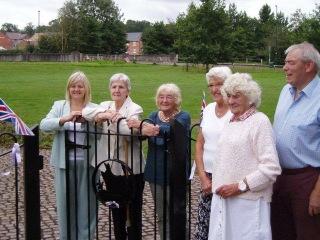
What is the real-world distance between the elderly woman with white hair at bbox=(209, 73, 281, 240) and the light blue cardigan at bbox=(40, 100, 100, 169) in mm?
1553

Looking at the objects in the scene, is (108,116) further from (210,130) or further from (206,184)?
(206,184)

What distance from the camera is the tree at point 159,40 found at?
79625 mm

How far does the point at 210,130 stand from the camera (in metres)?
4.54

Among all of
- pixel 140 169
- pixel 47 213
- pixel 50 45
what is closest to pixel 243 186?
pixel 140 169

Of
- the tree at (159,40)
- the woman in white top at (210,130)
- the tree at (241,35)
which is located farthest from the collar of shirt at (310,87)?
the tree at (159,40)

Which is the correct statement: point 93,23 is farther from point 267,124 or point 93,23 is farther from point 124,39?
point 267,124

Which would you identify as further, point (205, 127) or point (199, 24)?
point (199, 24)

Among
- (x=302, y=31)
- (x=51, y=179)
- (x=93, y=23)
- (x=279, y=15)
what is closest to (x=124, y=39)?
(x=93, y=23)

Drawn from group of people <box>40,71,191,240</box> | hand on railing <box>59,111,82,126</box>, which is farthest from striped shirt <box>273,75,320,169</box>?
hand on railing <box>59,111,82,126</box>

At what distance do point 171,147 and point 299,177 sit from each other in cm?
103

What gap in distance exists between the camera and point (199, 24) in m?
54.1

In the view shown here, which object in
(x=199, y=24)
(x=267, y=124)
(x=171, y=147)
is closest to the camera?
(x=267, y=124)

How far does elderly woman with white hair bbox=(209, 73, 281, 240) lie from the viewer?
3.88m

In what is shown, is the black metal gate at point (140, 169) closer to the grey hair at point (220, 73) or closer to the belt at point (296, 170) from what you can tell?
the grey hair at point (220, 73)
